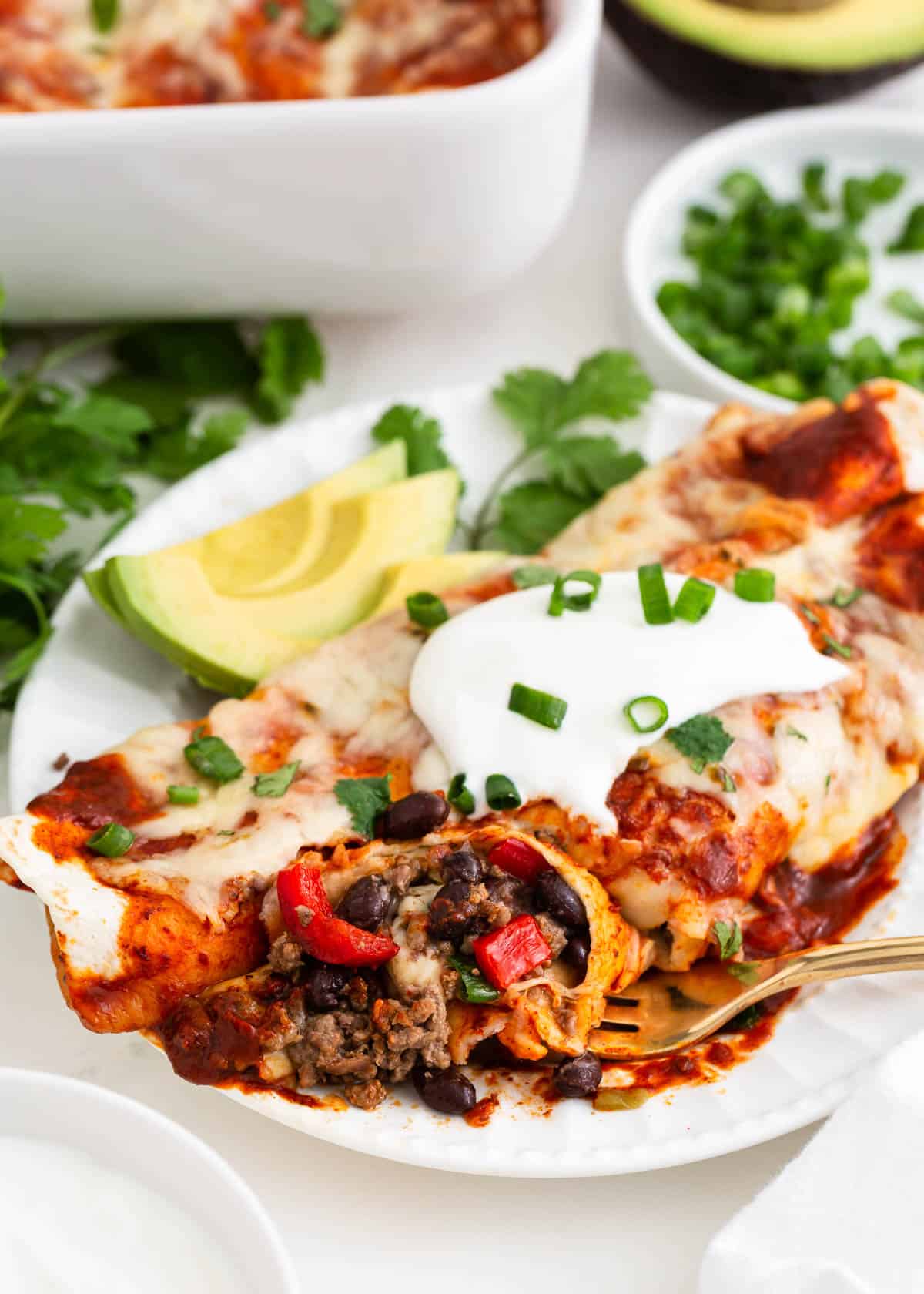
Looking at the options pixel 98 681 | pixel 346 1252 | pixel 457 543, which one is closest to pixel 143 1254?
pixel 346 1252

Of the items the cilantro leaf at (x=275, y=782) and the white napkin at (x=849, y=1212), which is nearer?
the white napkin at (x=849, y=1212)

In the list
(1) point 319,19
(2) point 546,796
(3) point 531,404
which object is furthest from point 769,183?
(2) point 546,796

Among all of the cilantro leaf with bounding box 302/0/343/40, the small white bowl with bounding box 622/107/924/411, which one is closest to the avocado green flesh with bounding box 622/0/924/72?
the small white bowl with bounding box 622/107/924/411

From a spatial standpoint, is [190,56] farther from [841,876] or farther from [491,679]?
[841,876]

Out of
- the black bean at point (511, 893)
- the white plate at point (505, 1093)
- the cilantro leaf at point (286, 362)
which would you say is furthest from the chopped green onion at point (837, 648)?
the cilantro leaf at point (286, 362)

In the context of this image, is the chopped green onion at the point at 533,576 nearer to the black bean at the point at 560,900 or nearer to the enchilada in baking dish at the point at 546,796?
the enchilada in baking dish at the point at 546,796

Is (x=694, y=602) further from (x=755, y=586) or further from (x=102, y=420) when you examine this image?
(x=102, y=420)
